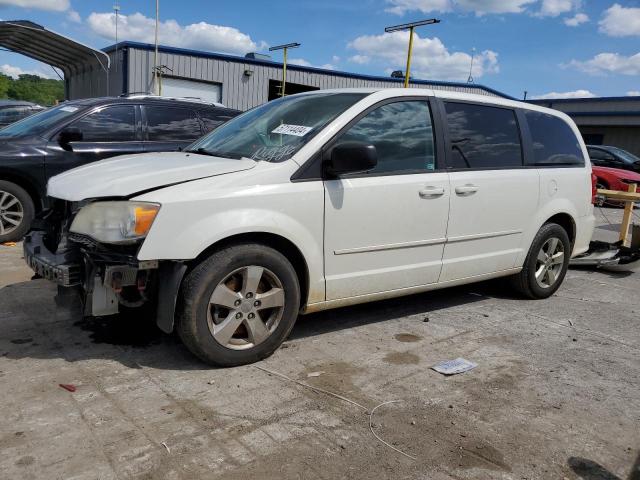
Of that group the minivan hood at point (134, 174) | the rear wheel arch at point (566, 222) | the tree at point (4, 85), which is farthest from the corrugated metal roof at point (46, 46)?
the tree at point (4, 85)

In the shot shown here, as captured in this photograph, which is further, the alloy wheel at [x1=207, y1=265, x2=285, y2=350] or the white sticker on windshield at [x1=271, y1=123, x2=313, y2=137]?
the white sticker on windshield at [x1=271, y1=123, x2=313, y2=137]

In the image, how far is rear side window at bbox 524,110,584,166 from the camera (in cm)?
501

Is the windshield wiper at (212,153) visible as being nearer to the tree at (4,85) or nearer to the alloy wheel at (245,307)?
the alloy wheel at (245,307)

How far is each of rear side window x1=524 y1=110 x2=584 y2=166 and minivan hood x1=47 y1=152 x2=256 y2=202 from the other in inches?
112

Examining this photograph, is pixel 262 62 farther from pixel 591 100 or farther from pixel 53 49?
pixel 591 100

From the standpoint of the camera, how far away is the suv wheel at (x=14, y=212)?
612cm

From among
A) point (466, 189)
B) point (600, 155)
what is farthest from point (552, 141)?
point (600, 155)

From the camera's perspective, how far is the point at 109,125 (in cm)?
646

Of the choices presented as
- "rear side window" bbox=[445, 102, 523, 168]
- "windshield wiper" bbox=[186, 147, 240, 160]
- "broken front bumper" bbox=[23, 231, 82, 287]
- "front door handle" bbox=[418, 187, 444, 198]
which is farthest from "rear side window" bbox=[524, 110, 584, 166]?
"broken front bumper" bbox=[23, 231, 82, 287]

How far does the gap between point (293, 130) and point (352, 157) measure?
59 centimetres

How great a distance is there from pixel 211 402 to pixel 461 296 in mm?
3060

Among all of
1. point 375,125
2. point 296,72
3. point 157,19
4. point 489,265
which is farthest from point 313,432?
point 296,72

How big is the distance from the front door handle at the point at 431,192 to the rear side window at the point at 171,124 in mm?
3886

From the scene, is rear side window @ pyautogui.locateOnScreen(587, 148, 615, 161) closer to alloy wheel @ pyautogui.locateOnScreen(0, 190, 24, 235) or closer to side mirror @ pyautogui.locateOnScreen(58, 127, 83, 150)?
side mirror @ pyautogui.locateOnScreen(58, 127, 83, 150)
